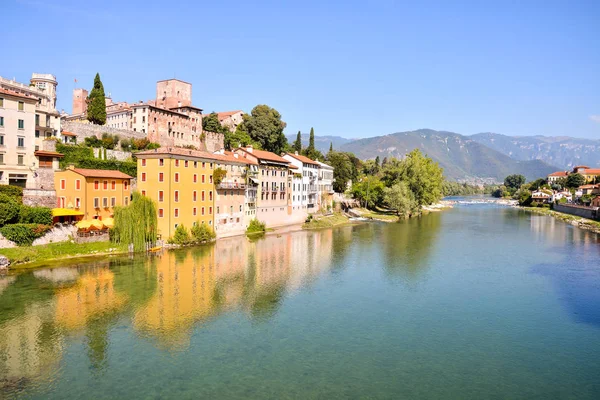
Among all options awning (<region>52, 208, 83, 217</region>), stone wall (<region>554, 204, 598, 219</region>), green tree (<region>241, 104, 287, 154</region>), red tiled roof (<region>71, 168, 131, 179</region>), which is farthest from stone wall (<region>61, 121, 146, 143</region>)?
stone wall (<region>554, 204, 598, 219</region>)

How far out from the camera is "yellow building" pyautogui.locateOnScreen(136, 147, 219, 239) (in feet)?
141

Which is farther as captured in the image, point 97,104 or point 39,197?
point 97,104

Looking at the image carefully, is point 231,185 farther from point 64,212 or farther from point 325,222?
point 325,222

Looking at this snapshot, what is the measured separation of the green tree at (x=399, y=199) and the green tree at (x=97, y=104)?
55.0 metres

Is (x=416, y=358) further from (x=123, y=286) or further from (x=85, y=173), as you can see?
(x=85, y=173)

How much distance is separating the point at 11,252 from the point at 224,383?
2531 cm

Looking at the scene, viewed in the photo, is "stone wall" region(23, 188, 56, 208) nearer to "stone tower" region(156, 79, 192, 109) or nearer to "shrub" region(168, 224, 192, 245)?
"shrub" region(168, 224, 192, 245)

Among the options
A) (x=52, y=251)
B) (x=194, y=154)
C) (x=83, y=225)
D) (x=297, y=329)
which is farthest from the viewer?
(x=194, y=154)

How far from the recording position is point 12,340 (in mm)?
20562

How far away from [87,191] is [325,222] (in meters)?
37.3

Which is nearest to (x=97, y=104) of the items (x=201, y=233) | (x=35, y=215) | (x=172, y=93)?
(x=172, y=93)

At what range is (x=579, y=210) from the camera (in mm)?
95938

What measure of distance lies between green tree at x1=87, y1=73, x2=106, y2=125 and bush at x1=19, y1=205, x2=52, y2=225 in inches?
1043

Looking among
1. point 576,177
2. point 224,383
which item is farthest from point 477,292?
point 576,177
